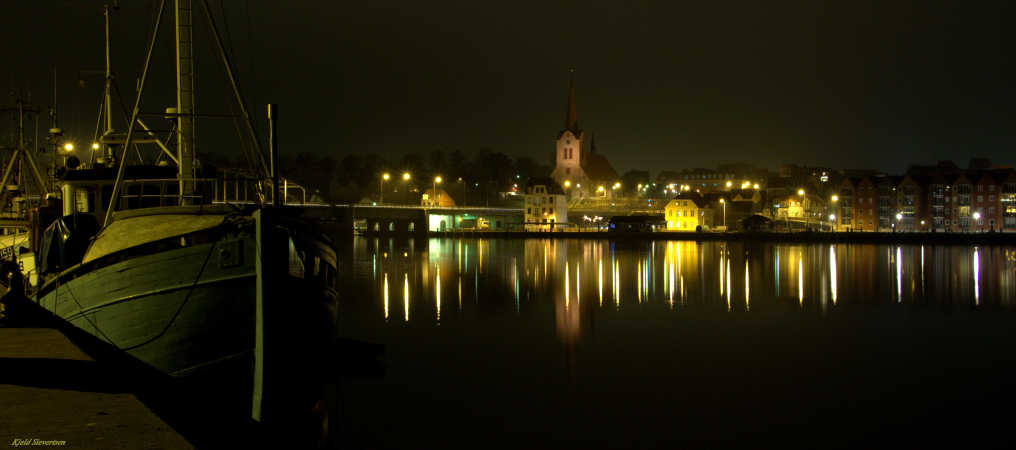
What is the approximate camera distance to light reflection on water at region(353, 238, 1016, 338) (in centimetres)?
3334

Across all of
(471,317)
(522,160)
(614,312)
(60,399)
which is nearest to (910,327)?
(614,312)

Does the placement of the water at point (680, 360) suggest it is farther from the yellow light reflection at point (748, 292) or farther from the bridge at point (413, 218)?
the bridge at point (413, 218)

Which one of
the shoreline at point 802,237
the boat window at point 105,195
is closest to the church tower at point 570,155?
the shoreline at point 802,237

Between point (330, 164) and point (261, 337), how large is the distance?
166m

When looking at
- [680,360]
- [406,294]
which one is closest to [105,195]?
[680,360]

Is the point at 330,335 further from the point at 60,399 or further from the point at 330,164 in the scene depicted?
the point at 330,164

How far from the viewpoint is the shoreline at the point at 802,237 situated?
84188mm

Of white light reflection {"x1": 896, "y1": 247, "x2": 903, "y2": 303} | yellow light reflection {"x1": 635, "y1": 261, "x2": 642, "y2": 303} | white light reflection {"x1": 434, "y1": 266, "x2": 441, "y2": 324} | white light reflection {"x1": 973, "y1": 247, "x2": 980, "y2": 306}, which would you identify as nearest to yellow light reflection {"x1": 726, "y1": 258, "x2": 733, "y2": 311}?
yellow light reflection {"x1": 635, "y1": 261, "x2": 642, "y2": 303}

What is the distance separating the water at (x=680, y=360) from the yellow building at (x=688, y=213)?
209 feet

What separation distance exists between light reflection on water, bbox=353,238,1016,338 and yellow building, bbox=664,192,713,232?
38.1 m

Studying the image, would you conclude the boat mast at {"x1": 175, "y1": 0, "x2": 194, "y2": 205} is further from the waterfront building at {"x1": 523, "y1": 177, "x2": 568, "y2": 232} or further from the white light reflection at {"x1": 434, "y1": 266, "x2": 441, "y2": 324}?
the waterfront building at {"x1": 523, "y1": 177, "x2": 568, "y2": 232}

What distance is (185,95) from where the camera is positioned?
1529 cm

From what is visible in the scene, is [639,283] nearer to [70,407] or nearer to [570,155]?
[70,407]

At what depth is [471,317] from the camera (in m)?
29.0
